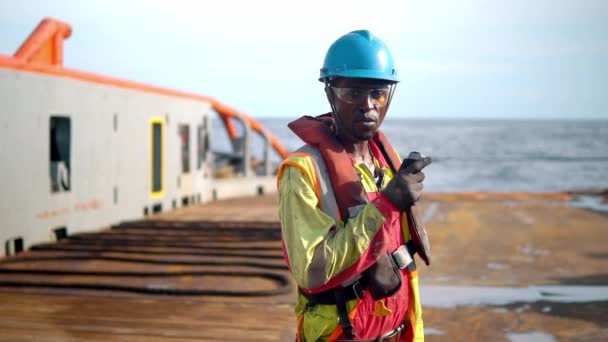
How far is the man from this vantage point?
8.70 ft

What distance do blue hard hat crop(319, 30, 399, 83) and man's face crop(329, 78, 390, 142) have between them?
1.2 inches

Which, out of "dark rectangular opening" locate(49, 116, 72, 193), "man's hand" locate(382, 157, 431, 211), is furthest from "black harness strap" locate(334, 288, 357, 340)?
"dark rectangular opening" locate(49, 116, 72, 193)

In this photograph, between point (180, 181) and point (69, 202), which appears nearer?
point (69, 202)

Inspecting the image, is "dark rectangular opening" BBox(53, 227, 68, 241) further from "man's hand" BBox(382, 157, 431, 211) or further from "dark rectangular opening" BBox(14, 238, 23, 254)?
"man's hand" BBox(382, 157, 431, 211)

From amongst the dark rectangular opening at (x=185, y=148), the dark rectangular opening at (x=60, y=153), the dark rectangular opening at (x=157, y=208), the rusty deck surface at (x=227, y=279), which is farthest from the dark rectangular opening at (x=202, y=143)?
the dark rectangular opening at (x=60, y=153)

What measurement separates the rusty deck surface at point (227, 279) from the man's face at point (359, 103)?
9.68 ft

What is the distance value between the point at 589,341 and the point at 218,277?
356 centimetres

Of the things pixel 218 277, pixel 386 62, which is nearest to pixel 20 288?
pixel 218 277

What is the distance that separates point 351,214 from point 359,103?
0.42 m

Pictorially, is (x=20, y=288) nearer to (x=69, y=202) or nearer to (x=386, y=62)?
(x=69, y=202)

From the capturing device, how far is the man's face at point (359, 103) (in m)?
2.87

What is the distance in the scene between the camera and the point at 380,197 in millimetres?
2652

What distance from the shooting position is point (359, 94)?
2873 mm

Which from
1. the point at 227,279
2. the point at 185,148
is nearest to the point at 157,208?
the point at 185,148
